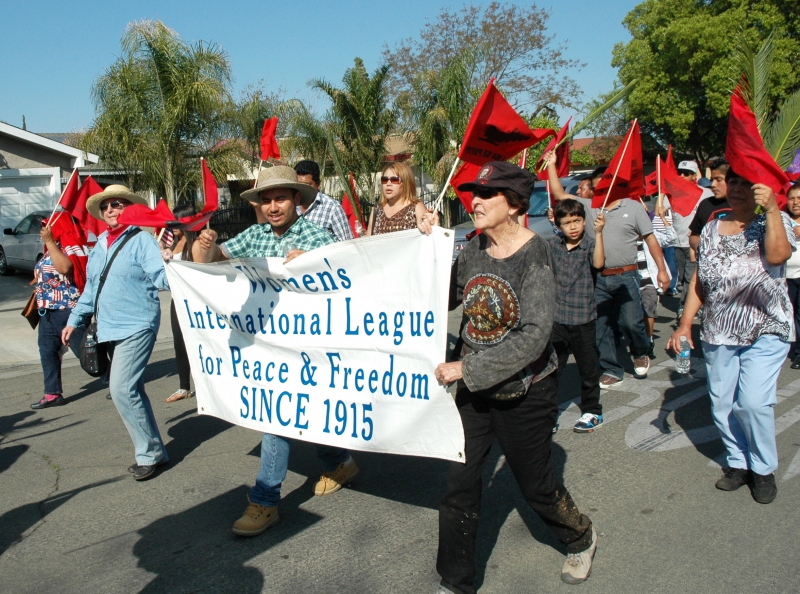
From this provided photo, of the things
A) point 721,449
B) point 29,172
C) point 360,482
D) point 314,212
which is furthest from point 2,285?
point 721,449

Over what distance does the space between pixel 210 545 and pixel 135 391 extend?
1.34 meters

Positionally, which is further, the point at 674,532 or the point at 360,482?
the point at 360,482

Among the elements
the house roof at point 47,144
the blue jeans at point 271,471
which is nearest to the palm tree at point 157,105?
the house roof at point 47,144

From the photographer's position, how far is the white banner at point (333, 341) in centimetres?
333

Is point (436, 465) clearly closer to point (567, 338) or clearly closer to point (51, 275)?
point (567, 338)

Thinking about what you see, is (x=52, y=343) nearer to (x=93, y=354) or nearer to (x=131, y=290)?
(x=93, y=354)

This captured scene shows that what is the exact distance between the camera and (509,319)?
3023 mm

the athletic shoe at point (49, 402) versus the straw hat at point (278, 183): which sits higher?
the straw hat at point (278, 183)

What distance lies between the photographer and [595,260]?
552 centimetres

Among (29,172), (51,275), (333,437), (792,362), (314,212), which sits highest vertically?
(29,172)

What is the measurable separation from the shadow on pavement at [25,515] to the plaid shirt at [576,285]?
336cm

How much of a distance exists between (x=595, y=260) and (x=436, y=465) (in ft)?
6.38

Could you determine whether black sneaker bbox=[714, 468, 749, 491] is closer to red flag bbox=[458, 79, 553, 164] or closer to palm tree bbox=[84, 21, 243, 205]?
red flag bbox=[458, 79, 553, 164]

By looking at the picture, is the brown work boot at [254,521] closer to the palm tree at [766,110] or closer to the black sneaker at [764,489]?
the black sneaker at [764,489]
